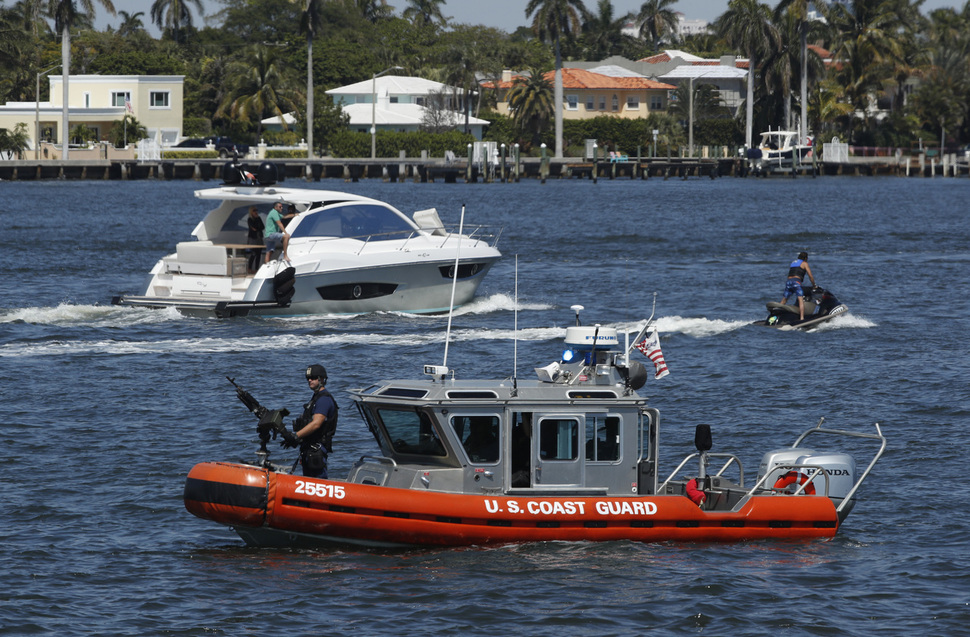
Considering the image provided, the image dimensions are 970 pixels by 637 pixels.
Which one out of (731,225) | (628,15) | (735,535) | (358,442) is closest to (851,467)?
(735,535)

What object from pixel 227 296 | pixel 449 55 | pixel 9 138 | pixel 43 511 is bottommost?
pixel 43 511

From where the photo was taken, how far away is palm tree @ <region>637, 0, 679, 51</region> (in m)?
186

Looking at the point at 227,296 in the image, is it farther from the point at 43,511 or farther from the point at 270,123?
the point at 270,123

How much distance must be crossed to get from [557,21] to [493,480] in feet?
368

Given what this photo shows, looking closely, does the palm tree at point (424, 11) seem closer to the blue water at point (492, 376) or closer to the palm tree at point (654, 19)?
the palm tree at point (654, 19)

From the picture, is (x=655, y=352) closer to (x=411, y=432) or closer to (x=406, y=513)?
(x=411, y=432)

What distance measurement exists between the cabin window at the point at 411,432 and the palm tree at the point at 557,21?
108540 mm

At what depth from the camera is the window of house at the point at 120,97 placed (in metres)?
119

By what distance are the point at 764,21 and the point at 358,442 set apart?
114875 millimetres

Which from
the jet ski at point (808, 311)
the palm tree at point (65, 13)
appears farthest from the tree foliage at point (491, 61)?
the jet ski at point (808, 311)

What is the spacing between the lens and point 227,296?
1235 inches

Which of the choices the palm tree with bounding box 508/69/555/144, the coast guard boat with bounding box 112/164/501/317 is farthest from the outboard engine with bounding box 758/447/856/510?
the palm tree with bounding box 508/69/555/144

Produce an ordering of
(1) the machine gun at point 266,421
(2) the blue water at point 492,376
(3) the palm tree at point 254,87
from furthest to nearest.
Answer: (3) the palm tree at point 254,87, (1) the machine gun at point 266,421, (2) the blue water at point 492,376

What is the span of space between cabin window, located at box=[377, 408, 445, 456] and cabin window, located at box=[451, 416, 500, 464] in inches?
10.4
